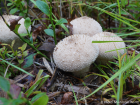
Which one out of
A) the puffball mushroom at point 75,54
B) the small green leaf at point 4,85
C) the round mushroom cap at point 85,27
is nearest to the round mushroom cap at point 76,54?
the puffball mushroom at point 75,54

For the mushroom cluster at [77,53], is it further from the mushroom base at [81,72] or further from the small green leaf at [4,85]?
the small green leaf at [4,85]

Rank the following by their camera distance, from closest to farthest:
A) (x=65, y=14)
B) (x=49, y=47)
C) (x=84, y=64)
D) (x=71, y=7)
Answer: (x=84, y=64) < (x=49, y=47) < (x=71, y=7) < (x=65, y=14)

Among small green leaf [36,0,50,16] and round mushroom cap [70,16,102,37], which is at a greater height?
small green leaf [36,0,50,16]

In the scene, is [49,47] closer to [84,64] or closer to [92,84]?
[84,64]

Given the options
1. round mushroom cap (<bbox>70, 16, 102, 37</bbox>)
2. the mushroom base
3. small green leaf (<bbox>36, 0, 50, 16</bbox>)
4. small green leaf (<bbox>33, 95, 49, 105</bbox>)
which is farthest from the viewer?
round mushroom cap (<bbox>70, 16, 102, 37</bbox>)

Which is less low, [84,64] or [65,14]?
[65,14]

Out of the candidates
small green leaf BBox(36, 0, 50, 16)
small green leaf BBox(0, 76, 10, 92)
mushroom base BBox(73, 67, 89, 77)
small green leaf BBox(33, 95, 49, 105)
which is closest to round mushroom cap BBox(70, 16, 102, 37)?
mushroom base BBox(73, 67, 89, 77)

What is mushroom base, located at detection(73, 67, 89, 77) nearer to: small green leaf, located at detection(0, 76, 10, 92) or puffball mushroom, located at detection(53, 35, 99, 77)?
puffball mushroom, located at detection(53, 35, 99, 77)

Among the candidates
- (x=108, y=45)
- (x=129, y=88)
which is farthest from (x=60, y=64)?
(x=129, y=88)
